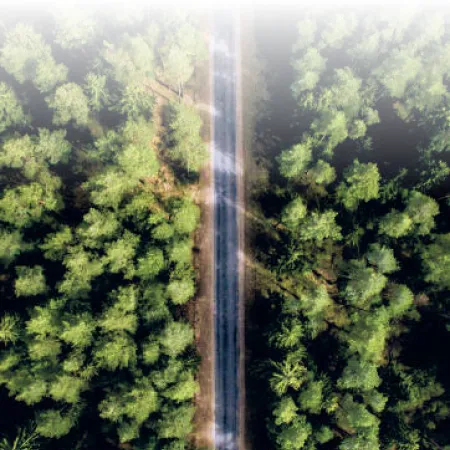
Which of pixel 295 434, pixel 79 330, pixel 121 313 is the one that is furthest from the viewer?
pixel 121 313

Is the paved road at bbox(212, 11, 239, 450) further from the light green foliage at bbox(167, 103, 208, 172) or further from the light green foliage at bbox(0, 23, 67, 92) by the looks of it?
the light green foliage at bbox(0, 23, 67, 92)

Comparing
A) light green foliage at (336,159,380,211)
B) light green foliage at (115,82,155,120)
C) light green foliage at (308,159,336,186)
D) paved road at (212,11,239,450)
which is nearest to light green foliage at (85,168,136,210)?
light green foliage at (115,82,155,120)

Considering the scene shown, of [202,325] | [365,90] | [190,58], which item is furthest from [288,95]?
[202,325]

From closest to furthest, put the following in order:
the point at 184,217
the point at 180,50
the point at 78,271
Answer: the point at 78,271, the point at 184,217, the point at 180,50

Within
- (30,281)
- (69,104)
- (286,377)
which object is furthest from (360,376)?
(69,104)

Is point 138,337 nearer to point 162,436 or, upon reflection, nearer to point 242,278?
point 162,436

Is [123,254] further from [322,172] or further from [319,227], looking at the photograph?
[322,172]
